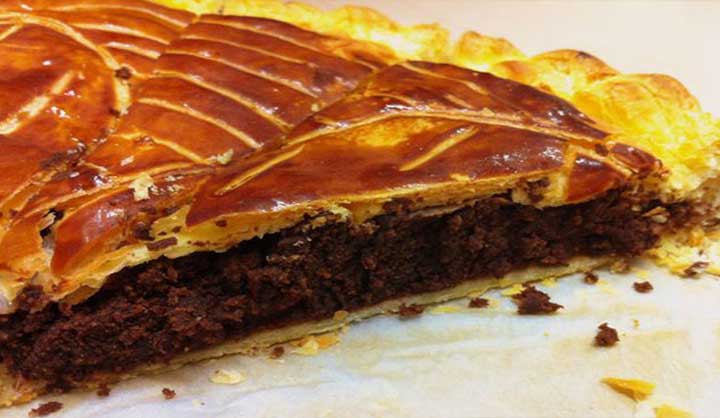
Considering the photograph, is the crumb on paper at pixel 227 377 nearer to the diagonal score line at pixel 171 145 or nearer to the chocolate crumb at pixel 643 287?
the diagonal score line at pixel 171 145

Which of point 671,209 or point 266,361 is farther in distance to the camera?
point 671,209

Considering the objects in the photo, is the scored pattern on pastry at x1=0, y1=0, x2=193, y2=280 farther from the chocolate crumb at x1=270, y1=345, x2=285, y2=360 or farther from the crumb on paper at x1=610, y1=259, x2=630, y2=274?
the crumb on paper at x1=610, y1=259, x2=630, y2=274

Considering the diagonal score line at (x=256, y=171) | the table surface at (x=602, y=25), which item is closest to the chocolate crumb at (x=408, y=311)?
the diagonal score line at (x=256, y=171)

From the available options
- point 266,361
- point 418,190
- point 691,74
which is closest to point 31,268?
point 266,361

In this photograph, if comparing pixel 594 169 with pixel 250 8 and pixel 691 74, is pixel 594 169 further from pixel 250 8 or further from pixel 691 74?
pixel 250 8

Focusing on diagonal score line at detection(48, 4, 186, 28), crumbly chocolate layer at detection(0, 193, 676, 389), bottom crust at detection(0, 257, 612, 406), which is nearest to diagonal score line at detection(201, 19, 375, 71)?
diagonal score line at detection(48, 4, 186, 28)

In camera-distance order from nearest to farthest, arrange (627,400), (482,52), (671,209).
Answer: (627,400)
(671,209)
(482,52)
